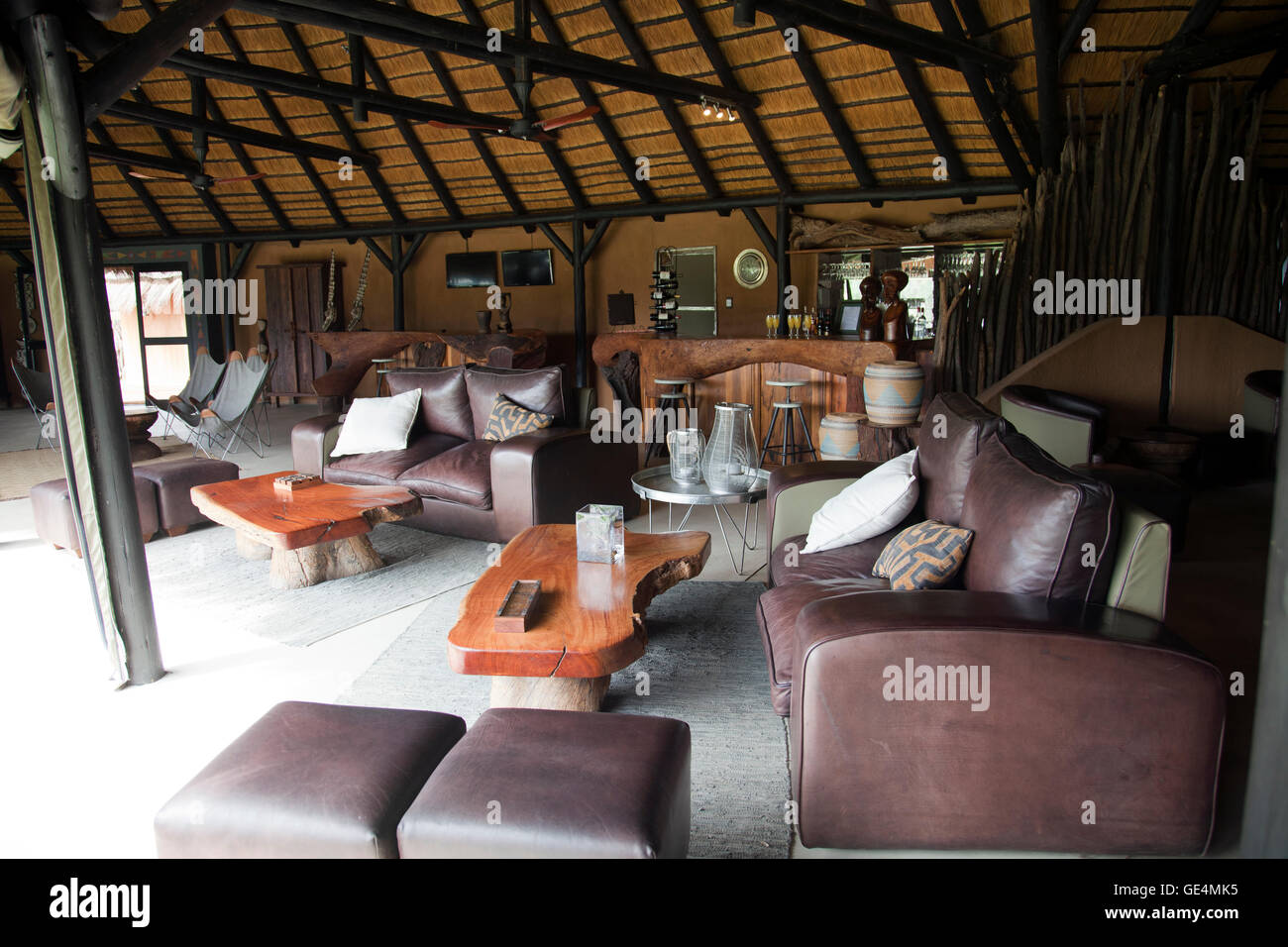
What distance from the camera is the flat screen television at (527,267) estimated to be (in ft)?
38.2

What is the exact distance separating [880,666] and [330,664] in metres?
2.25

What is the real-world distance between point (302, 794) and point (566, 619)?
1035 millimetres

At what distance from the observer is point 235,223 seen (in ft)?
41.6

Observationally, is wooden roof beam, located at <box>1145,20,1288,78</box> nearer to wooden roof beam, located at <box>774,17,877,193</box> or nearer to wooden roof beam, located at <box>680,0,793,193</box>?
wooden roof beam, located at <box>774,17,877,193</box>

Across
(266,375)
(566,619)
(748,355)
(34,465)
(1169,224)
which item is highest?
(1169,224)

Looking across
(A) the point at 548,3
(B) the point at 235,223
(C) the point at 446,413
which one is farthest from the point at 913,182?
(B) the point at 235,223

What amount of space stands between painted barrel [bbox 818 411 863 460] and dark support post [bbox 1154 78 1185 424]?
88.0 inches

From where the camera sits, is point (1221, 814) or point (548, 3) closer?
point (1221, 814)

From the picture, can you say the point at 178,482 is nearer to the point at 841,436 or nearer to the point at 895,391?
the point at 841,436

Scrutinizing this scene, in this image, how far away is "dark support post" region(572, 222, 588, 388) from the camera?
35.4 feet

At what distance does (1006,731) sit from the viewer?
2.01 m

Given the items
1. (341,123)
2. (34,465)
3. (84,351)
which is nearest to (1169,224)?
(84,351)

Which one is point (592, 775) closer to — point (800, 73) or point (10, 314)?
point (800, 73)

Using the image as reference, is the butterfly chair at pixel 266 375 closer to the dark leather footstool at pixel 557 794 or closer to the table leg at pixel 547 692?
the table leg at pixel 547 692
